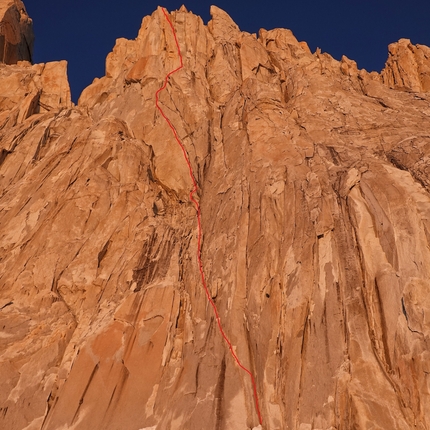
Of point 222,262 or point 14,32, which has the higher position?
point 14,32

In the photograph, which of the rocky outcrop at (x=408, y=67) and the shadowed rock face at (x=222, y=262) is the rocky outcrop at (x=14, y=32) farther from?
the rocky outcrop at (x=408, y=67)

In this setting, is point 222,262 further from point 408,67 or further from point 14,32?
point 14,32

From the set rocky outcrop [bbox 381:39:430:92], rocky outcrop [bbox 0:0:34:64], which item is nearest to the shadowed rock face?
rocky outcrop [bbox 381:39:430:92]

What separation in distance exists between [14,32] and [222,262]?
37120 millimetres

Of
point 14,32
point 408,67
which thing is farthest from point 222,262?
point 14,32

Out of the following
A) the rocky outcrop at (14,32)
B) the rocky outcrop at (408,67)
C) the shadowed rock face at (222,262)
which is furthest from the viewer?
the rocky outcrop at (14,32)

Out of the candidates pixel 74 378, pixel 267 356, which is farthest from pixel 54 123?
pixel 267 356

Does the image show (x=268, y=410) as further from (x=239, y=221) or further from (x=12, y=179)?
(x=12, y=179)

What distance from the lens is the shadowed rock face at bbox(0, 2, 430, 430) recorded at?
15695 millimetres

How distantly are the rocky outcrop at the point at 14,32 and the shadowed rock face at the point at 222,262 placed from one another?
1561cm

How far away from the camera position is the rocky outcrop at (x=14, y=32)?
42.0 metres

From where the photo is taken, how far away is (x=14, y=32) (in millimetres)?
44219

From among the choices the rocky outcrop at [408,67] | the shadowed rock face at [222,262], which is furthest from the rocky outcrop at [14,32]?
the rocky outcrop at [408,67]

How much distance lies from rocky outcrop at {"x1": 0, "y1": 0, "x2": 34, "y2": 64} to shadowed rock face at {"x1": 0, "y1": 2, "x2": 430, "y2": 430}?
15613mm
